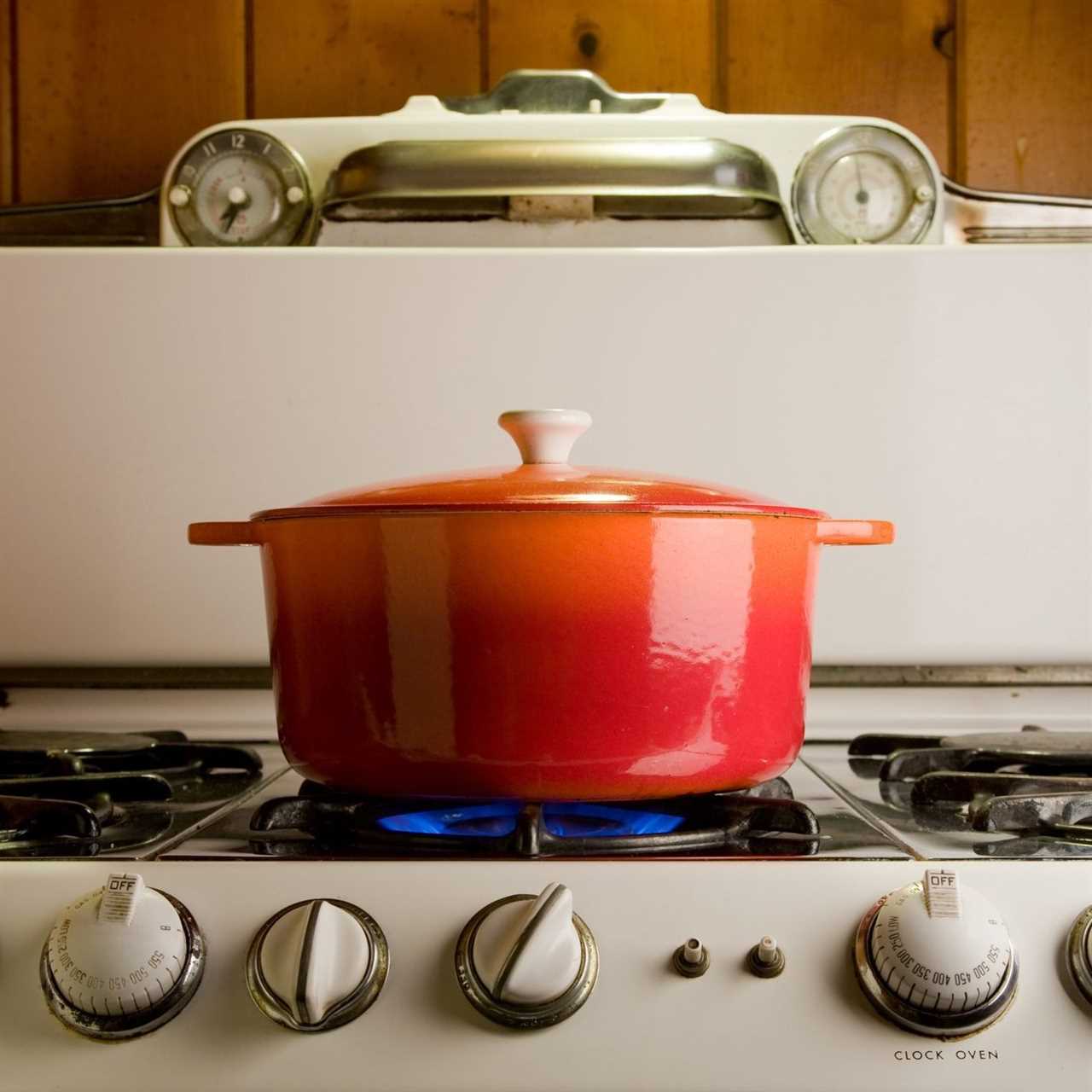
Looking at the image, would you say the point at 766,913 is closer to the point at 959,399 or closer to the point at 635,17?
the point at 959,399

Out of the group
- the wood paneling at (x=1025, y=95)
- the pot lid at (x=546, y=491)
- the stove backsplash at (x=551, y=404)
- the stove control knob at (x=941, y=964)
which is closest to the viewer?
the stove control knob at (x=941, y=964)

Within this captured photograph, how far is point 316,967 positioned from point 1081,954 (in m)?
0.31

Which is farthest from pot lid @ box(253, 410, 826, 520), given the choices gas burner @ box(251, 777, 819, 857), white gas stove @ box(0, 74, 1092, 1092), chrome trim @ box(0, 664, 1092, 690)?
chrome trim @ box(0, 664, 1092, 690)

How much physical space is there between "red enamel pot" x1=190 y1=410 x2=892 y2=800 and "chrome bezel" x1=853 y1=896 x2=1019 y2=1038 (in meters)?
0.15

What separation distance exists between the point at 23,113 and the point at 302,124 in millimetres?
375

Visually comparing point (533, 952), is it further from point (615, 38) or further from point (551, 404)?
point (615, 38)

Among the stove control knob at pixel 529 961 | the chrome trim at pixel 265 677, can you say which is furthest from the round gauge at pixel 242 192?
the stove control knob at pixel 529 961

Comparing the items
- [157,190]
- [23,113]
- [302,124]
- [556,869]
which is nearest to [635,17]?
[302,124]

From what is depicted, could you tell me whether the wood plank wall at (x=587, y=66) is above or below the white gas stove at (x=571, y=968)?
above

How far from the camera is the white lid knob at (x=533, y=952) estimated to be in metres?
0.45

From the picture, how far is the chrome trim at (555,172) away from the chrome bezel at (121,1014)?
69 cm

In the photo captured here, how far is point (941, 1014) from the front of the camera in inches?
17.9

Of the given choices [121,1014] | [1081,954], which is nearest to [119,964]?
[121,1014]

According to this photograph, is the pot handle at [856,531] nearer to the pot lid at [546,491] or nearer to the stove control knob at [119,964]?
the pot lid at [546,491]
